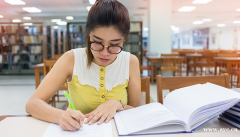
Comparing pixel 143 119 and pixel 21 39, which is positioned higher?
pixel 21 39

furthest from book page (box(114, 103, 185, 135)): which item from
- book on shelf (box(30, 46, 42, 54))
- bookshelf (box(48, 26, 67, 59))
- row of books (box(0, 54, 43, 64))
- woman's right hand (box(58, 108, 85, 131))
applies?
bookshelf (box(48, 26, 67, 59))

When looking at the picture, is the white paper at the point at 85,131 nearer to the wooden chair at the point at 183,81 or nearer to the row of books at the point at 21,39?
the wooden chair at the point at 183,81

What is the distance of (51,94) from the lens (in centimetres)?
89

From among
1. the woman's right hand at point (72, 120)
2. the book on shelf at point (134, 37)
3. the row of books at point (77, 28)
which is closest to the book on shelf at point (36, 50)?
the row of books at point (77, 28)

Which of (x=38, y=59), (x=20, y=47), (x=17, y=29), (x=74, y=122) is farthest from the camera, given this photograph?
(x=38, y=59)

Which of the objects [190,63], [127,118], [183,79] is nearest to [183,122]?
[127,118]

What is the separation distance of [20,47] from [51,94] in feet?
23.6

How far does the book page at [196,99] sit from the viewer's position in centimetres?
63

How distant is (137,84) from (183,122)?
18.5 inches

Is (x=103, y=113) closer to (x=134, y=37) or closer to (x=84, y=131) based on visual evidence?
(x=84, y=131)

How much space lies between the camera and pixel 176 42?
22.4 meters

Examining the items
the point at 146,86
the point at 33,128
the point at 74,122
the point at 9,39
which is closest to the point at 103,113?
the point at 74,122

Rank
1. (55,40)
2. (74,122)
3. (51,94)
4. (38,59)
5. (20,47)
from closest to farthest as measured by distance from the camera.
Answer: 1. (74,122)
2. (51,94)
3. (20,47)
4. (38,59)
5. (55,40)

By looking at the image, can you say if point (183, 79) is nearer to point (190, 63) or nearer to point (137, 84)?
point (137, 84)
